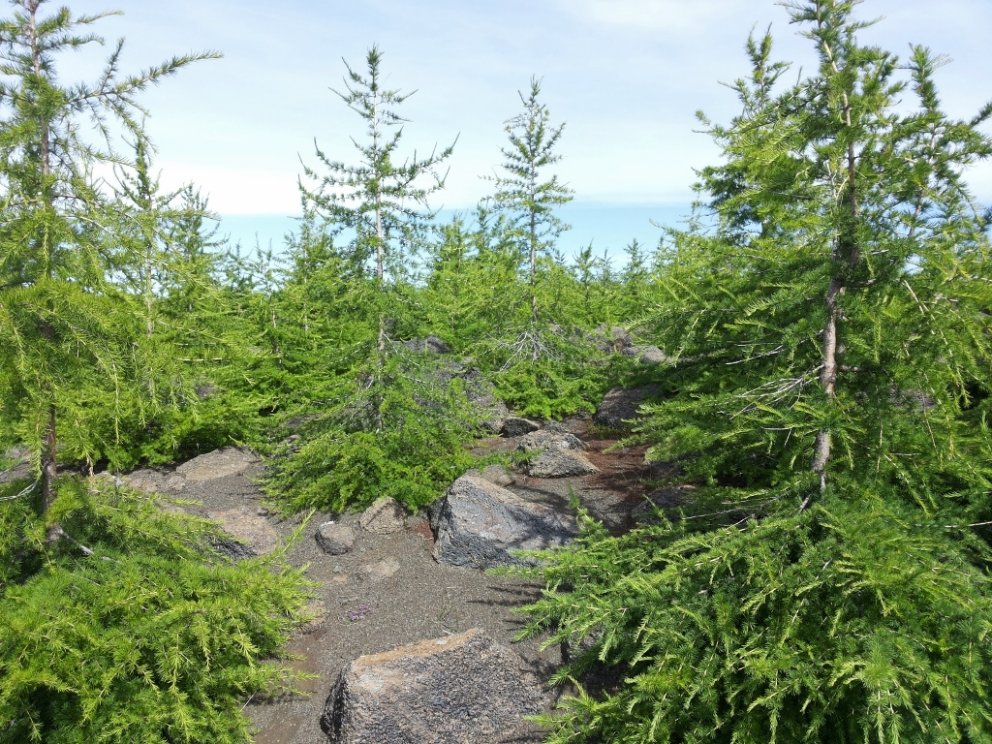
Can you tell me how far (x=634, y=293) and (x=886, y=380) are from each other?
15.1m

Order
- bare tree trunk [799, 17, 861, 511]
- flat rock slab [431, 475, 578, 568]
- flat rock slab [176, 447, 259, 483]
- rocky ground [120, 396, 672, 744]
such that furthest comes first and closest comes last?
flat rock slab [176, 447, 259, 483] → flat rock slab [431, 475, 578, 568] → rocky ground [120, 396, 672, 744] → bare tree trunk [799, 17, 861, 511]

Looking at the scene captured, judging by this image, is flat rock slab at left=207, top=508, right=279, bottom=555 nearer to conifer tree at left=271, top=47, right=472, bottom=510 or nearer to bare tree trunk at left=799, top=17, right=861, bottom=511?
conifer tree at left=271, top=47, right=472, bottom=510

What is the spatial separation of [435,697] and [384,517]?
3.38 metres

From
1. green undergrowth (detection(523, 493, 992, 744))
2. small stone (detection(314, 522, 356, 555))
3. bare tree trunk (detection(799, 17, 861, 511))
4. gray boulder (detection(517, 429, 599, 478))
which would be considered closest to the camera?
green undergrowth (detection(523, 493, 992, 744))

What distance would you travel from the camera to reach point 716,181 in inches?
425

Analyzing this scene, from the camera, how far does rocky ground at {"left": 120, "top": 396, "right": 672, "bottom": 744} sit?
5625 mm

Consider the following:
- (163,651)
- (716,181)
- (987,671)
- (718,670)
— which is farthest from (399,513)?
(716,181)

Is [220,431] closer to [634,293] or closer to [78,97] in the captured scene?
[78,97]

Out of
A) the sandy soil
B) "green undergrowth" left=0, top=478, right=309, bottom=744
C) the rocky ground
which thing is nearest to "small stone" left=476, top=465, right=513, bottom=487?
the rocky ground

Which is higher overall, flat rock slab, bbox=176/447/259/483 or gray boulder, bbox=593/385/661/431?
gray boulder, bbox=593/385/661/431

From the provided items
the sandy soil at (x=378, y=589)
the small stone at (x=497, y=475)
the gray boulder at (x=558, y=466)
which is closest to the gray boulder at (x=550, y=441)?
the gray boulder at (x=558, y=466)

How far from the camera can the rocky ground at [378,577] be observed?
5.62 metres

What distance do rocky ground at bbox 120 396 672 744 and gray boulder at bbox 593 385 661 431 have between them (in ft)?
3.91

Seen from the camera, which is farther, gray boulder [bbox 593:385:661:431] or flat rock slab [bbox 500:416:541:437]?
flat rock slab [bbox 500:416:541:437]
